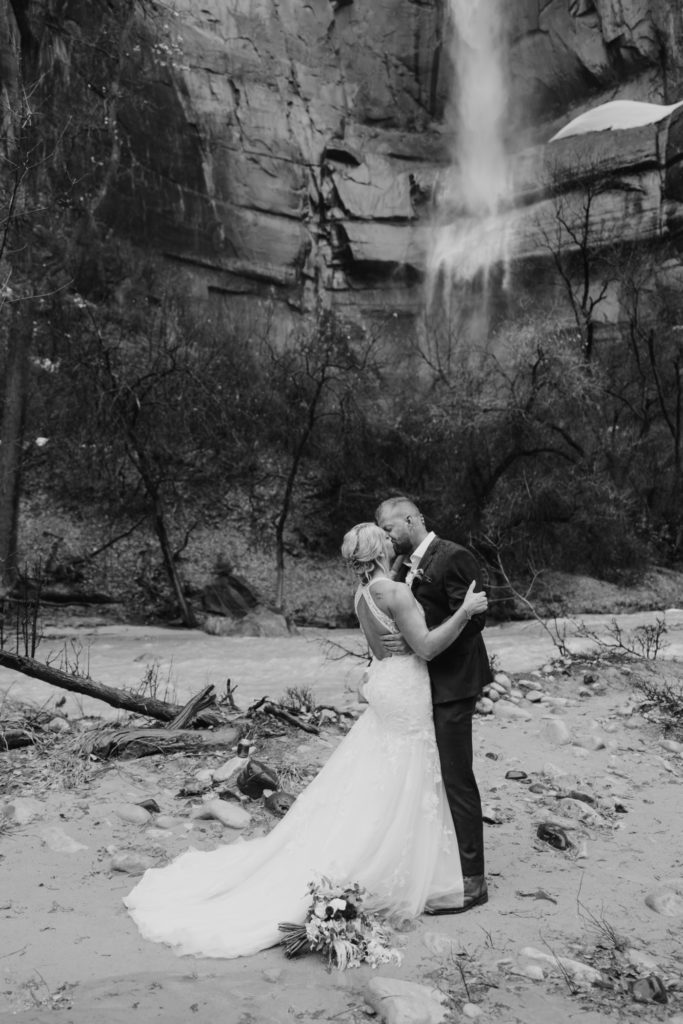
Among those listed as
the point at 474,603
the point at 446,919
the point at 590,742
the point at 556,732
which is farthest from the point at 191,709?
the point at 474,603

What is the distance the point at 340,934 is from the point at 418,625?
1.29 metres

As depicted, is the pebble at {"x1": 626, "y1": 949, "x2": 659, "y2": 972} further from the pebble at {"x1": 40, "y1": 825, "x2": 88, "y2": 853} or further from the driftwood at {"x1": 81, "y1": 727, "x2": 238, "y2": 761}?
the driftwood at {"x1": 81, "y1": 727, "x2": 238, "y2": 761}

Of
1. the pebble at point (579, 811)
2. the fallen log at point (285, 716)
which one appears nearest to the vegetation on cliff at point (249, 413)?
the fallen log at point (285, 716)

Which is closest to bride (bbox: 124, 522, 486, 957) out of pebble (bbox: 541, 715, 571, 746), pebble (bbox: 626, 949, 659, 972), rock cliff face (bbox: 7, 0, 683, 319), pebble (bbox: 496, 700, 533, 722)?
pebble (bbox: 626, 949, 659, 972)

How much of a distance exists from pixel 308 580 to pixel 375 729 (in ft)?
58.2

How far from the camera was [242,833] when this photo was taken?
4770 millimetres

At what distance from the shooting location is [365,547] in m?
3.85

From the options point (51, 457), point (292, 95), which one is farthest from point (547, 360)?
point (292, 95)

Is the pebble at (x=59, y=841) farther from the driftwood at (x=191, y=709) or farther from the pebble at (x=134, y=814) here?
the driftwood at (x=191, y=709)

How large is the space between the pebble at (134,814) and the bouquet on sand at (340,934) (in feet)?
5.33

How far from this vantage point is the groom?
12.9 feet

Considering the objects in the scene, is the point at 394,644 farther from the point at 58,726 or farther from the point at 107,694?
the point at 58,726

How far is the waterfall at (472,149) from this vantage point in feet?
107

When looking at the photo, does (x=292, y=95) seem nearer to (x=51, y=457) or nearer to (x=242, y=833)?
(x=51, y=457)
